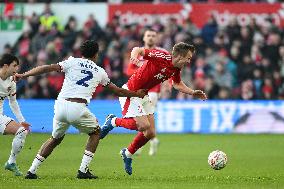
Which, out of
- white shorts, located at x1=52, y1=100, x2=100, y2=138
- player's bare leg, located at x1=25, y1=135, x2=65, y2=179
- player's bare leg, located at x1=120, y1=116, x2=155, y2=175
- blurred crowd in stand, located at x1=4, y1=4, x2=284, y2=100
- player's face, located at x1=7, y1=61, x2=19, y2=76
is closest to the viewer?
white shorts, located at x1=52, y1=100, x2=100, y2=138

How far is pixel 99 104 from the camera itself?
25.3 metres

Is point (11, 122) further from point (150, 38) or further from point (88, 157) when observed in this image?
point (150, 38)

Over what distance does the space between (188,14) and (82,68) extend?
16216 millimetres

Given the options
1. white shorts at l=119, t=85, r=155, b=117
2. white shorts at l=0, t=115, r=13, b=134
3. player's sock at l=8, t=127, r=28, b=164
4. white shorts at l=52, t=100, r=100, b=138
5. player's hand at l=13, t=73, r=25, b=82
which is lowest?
player's sock at l=8, t=127, r=28, b=164

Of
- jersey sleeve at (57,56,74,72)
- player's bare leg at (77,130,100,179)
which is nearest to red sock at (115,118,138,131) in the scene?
player's bare leg at (77,130,100,179)

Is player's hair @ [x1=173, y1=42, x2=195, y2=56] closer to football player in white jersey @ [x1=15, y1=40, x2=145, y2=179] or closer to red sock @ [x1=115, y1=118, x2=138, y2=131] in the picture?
red sock @ [x1=115, y1=118, x2=138, y2=131]

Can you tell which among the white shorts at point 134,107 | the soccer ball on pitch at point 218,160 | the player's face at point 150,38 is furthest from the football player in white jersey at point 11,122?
the player's face at point 150,38

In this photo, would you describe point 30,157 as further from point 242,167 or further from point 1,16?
point 1,16

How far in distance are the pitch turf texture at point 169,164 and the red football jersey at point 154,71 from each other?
1.53m

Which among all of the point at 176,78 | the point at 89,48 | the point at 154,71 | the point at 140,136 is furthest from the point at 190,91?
the point at 89,48

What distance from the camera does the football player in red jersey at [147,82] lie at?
44.8 ft

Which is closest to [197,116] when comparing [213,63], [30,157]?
[213,63]

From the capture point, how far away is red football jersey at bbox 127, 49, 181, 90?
1370cm

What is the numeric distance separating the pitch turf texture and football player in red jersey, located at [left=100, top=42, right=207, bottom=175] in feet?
2.00
